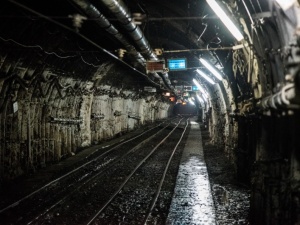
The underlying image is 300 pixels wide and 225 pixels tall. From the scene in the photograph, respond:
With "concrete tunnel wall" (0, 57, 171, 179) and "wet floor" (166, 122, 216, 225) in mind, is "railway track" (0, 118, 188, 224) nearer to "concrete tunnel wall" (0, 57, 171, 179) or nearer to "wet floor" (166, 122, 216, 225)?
"wet floor" (166, 122, 216, 225)

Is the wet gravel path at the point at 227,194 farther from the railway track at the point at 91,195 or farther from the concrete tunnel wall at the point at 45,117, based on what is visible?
the concrete tunnel wall at the point at 45,117

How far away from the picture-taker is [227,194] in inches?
407

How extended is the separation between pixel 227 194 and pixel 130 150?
9927 mm

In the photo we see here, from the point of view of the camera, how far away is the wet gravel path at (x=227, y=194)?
27.2 ft

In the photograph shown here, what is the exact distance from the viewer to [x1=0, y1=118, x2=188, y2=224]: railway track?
8305mm

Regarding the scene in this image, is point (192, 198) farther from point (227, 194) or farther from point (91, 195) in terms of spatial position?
point (91, 195)

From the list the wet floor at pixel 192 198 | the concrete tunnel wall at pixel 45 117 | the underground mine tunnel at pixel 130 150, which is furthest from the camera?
the concrete tunnel wall at pixel 45 117

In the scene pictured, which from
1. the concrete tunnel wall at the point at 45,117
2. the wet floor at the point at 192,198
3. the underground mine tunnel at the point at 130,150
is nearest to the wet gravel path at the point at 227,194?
the underground mine tunnel at the point at 130,150

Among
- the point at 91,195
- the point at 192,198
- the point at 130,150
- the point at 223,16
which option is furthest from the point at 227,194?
the point at 130,150

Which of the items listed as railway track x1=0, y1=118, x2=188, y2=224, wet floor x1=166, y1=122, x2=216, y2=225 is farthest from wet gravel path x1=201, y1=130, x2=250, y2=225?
railway track x1=0, y1=118, x2=188, y2=224

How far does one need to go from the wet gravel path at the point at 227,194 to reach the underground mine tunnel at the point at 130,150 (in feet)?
0.15

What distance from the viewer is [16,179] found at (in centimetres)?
1182

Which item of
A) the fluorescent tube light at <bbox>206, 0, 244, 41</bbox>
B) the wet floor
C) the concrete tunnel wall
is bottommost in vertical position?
the wet floor

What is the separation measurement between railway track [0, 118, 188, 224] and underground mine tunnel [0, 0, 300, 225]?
0.15 ft
